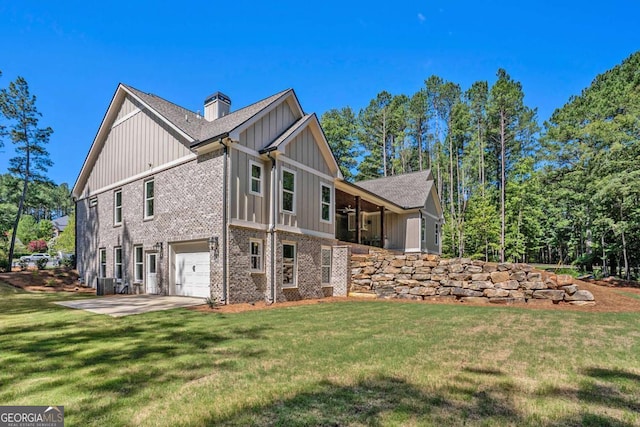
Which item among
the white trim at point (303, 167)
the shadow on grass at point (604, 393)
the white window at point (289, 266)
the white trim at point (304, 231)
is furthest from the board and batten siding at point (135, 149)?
the shadow on grass at point (604, 393)

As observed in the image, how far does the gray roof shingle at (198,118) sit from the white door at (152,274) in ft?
16.7

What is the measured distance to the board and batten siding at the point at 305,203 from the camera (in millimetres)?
12608

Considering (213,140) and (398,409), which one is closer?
(398,409)

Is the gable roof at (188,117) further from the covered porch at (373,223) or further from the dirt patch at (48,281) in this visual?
the covered porch at (373,223)

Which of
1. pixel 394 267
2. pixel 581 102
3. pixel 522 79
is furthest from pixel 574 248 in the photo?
pixel 394 267

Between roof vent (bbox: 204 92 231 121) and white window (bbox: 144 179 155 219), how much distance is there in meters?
3.88

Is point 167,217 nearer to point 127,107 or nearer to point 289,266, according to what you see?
point 289,266

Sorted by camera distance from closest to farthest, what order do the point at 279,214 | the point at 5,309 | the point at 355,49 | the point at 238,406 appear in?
the point at 238,406
the point at 5,309
the point at 279,214
the point at 355,49

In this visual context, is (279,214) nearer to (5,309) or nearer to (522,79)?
(5,309)

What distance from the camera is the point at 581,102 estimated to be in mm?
33531

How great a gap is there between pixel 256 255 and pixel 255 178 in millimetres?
2699

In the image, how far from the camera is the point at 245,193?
1145 centimetres

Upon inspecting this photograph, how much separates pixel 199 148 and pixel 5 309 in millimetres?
6894

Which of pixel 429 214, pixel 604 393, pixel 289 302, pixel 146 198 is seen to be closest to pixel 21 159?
pixel 146 198
